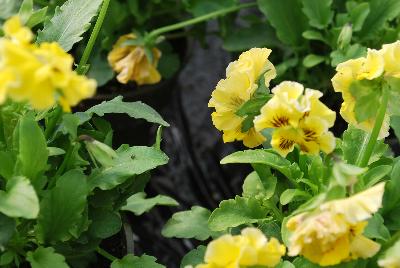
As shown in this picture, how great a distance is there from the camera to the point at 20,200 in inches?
33.2

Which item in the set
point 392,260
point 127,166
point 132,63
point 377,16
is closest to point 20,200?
point 127,166

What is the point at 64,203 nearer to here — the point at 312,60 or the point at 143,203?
the point at 143,203

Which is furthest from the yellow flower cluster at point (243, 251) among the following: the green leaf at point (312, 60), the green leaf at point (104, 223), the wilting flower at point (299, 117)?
the green leaf at point (312, 60)

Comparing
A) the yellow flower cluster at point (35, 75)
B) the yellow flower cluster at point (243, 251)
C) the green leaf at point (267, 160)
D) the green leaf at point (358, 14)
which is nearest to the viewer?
the yellow flower cluster at point (35, 75)

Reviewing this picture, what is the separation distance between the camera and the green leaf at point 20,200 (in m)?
0.83

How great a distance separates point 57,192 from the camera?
3.09 feet

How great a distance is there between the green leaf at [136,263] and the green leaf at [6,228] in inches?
7.2

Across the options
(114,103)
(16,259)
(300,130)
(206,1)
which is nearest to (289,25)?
(206,1)

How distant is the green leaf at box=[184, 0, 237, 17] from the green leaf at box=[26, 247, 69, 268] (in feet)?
2.66

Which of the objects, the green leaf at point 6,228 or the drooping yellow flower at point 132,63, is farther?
the drooping yellow flower at point 132,63

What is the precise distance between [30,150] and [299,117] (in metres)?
0.32

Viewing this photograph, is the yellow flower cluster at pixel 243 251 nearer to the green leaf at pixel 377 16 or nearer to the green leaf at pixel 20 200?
the green leaf at pixel 20 200

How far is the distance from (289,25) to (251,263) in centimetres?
84

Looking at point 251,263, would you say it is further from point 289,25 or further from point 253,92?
point 289,25
